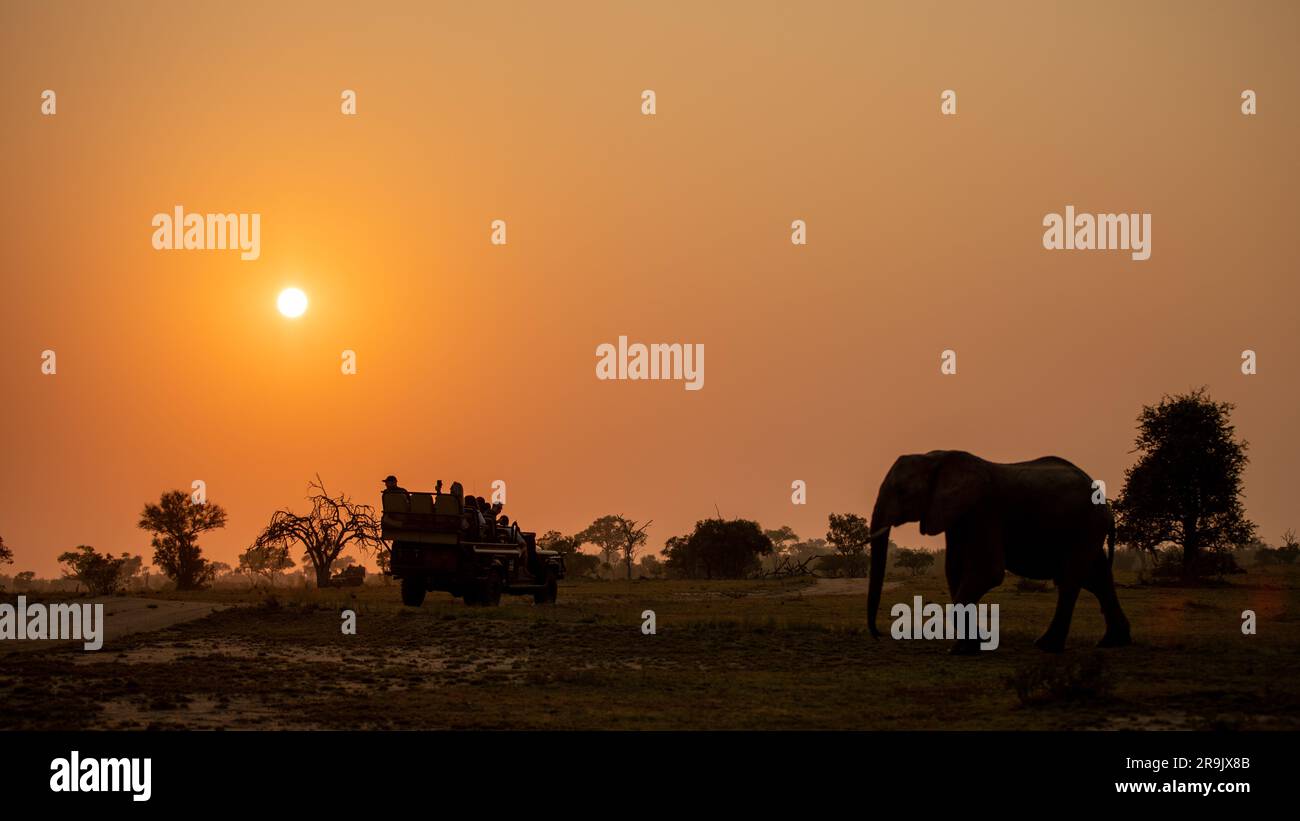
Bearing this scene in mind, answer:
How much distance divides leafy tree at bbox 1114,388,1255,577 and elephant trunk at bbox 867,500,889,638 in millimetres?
32808

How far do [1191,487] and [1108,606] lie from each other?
3377 cm

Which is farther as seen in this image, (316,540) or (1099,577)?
(316,540)

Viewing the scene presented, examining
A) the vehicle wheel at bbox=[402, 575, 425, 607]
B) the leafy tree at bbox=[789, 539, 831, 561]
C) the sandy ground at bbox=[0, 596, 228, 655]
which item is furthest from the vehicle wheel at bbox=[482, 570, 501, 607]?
the leafy tree at bbox=[789, 539, 831, 561]

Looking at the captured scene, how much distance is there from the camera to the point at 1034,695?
47.8ft

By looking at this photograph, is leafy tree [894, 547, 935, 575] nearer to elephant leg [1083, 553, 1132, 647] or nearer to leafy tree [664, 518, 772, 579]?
leafy tree [664, 518, 772, 579]

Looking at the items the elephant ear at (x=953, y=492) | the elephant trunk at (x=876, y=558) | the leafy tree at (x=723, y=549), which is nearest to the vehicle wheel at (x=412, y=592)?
the elephant trunk at (x=876, y=558)

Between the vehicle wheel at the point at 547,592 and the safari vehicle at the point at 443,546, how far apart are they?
2608 millimetres

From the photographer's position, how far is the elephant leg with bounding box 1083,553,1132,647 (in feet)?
69.1

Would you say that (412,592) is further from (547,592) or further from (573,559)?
(573,559)

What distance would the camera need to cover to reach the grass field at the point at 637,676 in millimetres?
13625

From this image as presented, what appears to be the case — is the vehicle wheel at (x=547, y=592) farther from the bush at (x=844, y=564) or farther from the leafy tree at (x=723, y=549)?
the bush at (x=844, y=564)

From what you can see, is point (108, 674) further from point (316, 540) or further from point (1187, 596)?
point (316, 540)

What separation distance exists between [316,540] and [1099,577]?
41512mm
